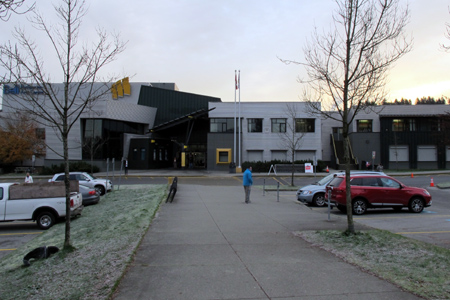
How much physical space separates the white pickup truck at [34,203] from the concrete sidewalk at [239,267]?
5133 millimetres

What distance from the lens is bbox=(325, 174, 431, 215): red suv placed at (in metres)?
13.6

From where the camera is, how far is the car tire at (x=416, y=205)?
13891 mm

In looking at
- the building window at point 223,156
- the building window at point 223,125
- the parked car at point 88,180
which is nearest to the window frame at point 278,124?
the building window at point 223,125

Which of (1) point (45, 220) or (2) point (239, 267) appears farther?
(1) point (45, 220)

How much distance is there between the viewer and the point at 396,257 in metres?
6.31

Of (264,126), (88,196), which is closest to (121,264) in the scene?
(88,196)

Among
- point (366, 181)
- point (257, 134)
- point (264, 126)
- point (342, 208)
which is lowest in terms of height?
point (342, 208)

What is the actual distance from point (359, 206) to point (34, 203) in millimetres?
12424

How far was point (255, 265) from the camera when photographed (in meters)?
5.89

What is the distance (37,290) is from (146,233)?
3818 mm

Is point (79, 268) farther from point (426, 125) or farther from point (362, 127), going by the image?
point (426, 125)

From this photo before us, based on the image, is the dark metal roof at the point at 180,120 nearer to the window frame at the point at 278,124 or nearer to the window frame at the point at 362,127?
the window frame at the point at 278,124

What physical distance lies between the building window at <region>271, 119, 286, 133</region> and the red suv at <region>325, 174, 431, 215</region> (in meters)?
33.1

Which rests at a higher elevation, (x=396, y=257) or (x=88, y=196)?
(x=88, y=196)
